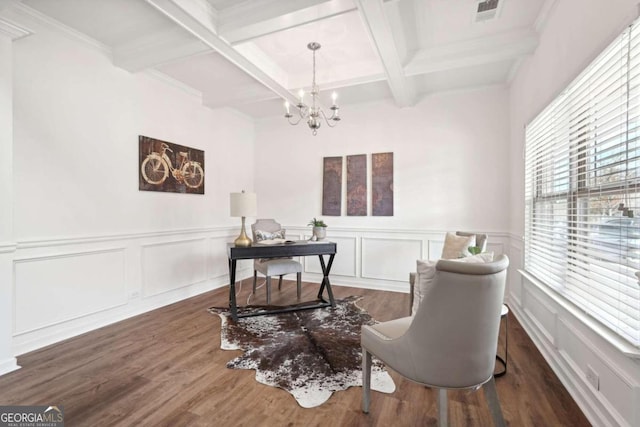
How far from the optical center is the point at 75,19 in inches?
104

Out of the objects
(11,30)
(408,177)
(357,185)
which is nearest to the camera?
(11,30)

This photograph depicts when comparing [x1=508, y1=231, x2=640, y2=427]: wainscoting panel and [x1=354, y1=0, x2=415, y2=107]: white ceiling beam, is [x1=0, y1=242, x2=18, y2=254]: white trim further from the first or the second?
[x1=508, y1=231, x2=640, y2=427]: wainscoting panel

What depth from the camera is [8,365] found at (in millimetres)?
2201

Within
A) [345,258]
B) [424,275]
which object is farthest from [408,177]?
[424,275]

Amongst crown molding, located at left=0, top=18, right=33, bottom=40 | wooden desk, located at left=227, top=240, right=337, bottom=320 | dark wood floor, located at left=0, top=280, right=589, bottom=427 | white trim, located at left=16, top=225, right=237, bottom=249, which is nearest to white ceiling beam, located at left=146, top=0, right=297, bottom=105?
crown molding, located at left=0, top=18, right=33, bottom=40

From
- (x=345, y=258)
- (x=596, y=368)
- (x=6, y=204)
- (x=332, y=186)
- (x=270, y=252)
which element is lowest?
(x=596, y=368)

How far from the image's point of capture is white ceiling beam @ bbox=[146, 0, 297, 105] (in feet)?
7.42

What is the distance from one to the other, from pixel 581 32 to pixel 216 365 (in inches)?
131

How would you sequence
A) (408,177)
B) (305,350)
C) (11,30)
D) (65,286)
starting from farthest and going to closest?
(408,177)
(65,286)
(305,350)
(11,30)

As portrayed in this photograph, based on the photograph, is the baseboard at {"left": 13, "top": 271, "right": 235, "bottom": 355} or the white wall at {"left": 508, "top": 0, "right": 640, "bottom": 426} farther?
the baseboard at {"left": 13, "top": 271, "right": 235, "bottom": 355}

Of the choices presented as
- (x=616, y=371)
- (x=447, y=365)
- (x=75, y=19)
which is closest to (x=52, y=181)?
(x=75, y=19)

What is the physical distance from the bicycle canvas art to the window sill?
403 centimetres

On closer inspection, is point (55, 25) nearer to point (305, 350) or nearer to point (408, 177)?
point (305, 350)

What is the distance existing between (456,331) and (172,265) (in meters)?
3.54
